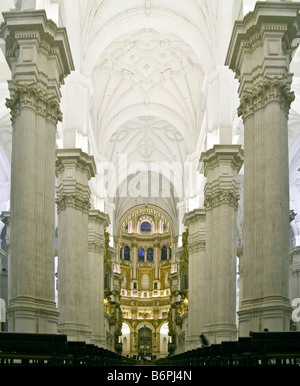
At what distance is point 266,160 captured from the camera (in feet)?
50.1

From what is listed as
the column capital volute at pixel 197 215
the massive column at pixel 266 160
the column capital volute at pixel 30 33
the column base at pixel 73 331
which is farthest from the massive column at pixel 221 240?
the column capital volute at pixel 30 33

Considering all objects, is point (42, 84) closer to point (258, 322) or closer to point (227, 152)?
point (258, 322)

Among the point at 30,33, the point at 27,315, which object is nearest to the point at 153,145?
the point at 30,33

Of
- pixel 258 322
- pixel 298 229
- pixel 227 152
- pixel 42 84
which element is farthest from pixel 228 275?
pixel 298 229

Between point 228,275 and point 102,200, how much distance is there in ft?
40.5

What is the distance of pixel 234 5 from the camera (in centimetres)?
2236

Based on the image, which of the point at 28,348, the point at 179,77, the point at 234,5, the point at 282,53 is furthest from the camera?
the point at 179,77

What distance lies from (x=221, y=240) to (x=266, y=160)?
27.1ft

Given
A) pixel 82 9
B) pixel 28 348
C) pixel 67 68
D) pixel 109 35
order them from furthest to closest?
pixel 109 35 → pixel 82 9 → pixel 67 68 → pixel 28 348

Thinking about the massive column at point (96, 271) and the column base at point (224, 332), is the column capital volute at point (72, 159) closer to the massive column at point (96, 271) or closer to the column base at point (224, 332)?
the massive column at point (96, 271)

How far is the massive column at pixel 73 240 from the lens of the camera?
22.7 meters

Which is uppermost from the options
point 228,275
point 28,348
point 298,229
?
point 298,229

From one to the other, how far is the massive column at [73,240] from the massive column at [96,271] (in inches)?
262

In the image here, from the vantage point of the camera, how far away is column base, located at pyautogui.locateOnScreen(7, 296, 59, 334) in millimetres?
14375
